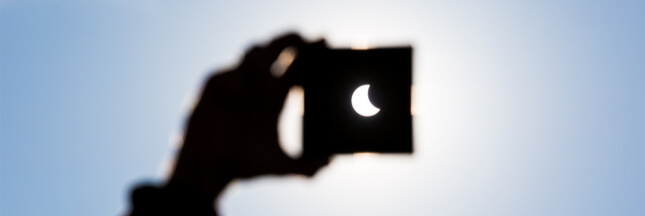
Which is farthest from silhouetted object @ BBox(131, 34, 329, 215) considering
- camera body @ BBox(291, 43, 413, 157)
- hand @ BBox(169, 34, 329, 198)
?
camera body @ BBox(291, 43, 413, 157)

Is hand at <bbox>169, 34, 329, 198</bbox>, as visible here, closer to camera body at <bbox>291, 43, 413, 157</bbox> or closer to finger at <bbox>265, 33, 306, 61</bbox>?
finger at <bbox>265, 33, 306, 61</bbox>

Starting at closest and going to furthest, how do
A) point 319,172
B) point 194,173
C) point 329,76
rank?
point 194,173 → point 319,172 → point 329,76

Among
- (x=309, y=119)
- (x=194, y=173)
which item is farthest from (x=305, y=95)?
(x=194, y=173)

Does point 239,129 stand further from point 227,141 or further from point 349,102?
point 349,102

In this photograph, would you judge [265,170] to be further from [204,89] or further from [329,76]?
[329,76]

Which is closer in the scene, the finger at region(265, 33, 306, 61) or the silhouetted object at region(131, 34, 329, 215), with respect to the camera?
the silhouetted object at region(131, 34, 329, 215)

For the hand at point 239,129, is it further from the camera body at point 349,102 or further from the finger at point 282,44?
the camera body at point 349,102
